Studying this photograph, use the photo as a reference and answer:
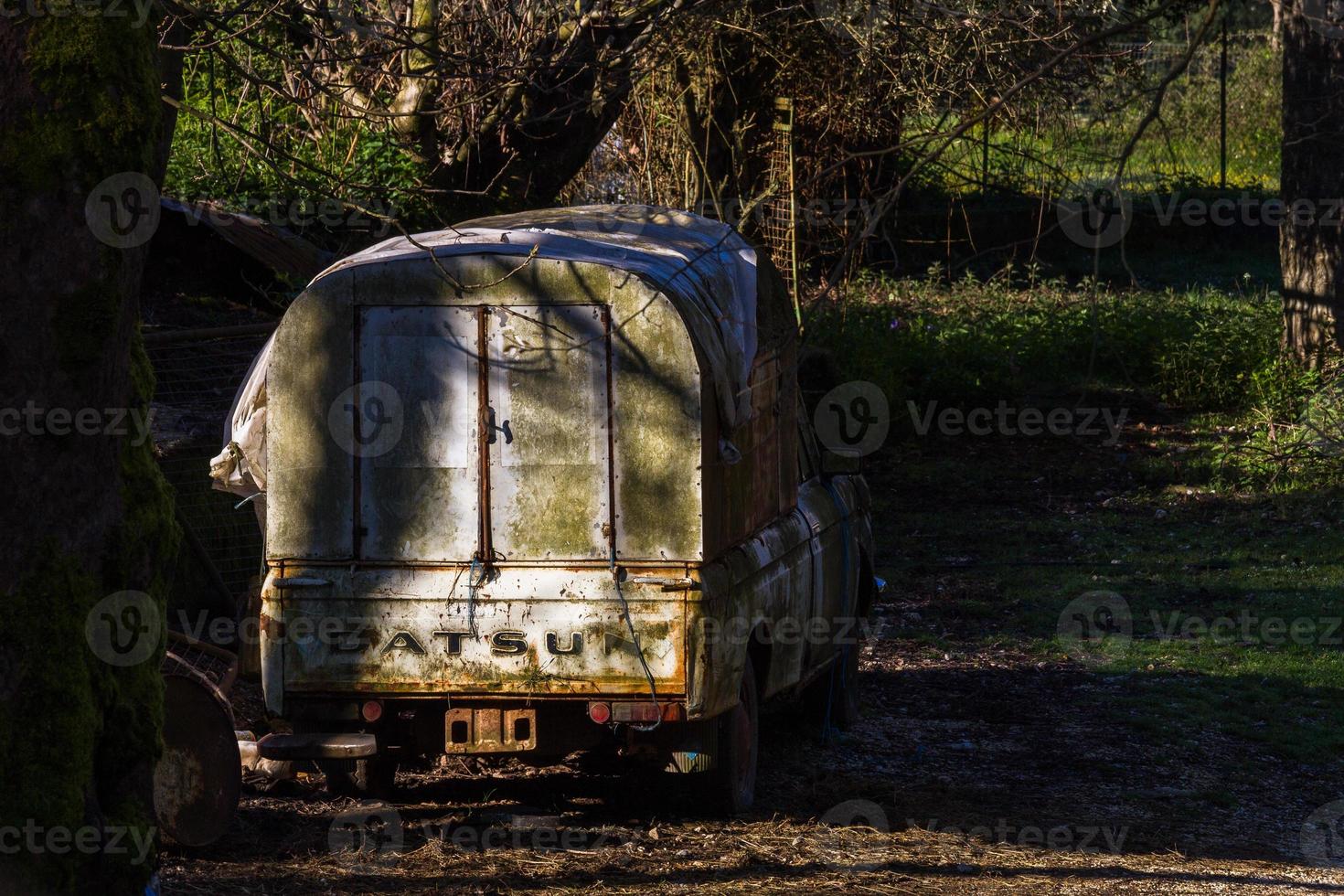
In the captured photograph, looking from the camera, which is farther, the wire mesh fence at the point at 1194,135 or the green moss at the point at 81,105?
the wire mesh fence at the point at 1194,135

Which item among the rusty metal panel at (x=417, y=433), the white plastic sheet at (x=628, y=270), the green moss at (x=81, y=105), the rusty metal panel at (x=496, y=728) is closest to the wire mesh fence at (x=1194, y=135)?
the white plastic sheet at (x=628, y=270)

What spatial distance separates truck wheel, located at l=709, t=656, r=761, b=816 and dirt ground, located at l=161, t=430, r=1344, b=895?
0.42 feet

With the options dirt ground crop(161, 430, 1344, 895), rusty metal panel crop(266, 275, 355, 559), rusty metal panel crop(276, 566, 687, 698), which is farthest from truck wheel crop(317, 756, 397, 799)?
rusty metal panel crop(266, 275, 355, 559)

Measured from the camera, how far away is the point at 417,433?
6344mm

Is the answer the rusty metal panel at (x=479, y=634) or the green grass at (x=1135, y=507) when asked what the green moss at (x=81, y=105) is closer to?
the rusty metal panel at (x=479, y=634)

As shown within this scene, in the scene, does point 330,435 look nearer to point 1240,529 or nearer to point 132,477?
point 132,477

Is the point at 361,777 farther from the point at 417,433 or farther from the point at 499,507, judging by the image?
the point at 417,433

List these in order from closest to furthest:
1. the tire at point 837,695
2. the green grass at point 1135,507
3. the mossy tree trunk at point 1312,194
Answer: the tire at point 837,695 < the green grass at point 1135,507 < the mossy tree trunk at point 1312,194

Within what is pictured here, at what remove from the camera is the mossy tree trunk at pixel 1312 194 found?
1567 centimetres

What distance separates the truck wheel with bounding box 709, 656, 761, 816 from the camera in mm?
6688

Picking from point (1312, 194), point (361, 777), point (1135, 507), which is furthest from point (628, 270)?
point (1312, 194)

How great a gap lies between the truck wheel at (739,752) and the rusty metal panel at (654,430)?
2.63 feet

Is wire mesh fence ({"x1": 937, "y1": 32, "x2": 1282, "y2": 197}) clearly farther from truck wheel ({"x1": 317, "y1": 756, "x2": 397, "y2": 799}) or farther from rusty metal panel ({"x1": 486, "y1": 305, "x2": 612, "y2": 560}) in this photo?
truck wheel ({"x1": 317, "y1": 756, "x2": 397, "y2": 799})

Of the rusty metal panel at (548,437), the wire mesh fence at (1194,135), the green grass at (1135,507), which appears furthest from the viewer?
the wire mesh fence at (1194,135)
